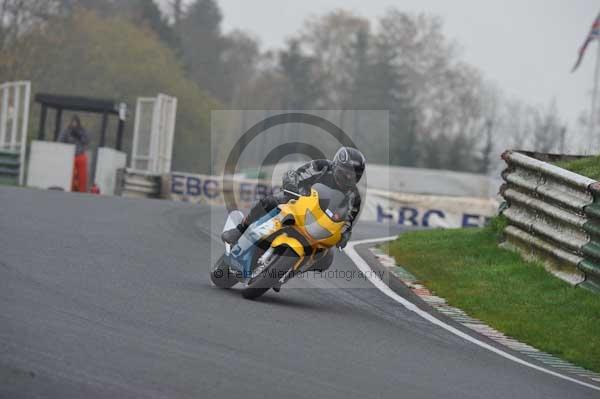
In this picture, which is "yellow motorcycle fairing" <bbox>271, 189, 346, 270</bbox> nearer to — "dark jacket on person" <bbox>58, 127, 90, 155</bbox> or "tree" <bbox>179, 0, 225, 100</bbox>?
"dark jacket on person" <bbox>58, 127, 90, 155</bbox>

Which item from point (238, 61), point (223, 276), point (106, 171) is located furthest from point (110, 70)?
point (223, 276)

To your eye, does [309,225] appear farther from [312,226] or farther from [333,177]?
[333,177]

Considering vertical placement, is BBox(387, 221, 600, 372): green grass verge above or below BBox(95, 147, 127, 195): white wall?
below

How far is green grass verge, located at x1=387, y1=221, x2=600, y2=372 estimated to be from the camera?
8969mm

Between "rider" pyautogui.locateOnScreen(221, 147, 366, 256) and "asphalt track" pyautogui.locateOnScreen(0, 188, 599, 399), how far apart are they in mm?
911

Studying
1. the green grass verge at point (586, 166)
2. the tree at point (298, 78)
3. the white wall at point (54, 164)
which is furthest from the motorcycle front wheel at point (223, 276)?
the tree at point (298, 78)

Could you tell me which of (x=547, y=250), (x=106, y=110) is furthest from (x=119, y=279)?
(x=106, y=110)

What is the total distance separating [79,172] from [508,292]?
17997 mm

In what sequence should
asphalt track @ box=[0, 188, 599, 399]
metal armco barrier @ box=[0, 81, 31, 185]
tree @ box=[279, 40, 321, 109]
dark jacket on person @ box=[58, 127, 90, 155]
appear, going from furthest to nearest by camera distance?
tree @ box=[279, 40, 321, 109]
dark jacket on person @ box=[58, 127, 90, 155]
metal armco barrier @ box=[0, 81, 31, 185]
asphalt track @ box=[0, 188, 599, 399]

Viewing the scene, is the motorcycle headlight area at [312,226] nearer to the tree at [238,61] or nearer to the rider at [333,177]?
the rider at [333,177]

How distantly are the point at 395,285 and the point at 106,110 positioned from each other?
1881 cm

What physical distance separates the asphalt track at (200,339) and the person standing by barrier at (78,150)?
15384 millimetres

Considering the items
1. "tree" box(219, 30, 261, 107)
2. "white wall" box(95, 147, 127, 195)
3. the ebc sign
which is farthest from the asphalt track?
"tree" box(219, 30, 261, 107)

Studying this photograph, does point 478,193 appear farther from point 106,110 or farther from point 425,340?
point 425,340
